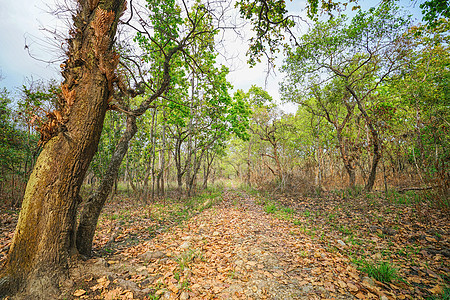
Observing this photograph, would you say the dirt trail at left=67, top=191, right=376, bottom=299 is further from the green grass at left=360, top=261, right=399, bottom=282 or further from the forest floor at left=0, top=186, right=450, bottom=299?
the green grass at left=360, top=261, right=399, bottom=282

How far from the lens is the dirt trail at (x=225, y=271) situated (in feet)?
9.45

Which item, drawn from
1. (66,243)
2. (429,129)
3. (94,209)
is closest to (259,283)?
(66,243)

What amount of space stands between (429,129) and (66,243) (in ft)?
39.5

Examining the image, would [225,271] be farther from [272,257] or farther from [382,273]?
[382,273]

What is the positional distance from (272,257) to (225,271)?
1275mm

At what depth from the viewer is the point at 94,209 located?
378 cm

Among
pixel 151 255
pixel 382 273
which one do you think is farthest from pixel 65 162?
pixel 382 273

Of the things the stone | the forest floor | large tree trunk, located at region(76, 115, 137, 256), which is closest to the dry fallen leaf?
the forest floor

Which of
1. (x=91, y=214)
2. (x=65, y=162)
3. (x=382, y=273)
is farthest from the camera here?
(x=91, y=214)

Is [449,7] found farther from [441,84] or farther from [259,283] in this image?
[259,283]

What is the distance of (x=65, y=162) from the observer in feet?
9.11

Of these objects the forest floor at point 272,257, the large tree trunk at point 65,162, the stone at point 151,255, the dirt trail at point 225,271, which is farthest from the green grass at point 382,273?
the large tree trunk at point 65,162

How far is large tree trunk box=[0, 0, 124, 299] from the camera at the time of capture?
2578mm

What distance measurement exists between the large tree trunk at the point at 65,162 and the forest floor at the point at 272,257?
0.49 m
